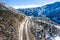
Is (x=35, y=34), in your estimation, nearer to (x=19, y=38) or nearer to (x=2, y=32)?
(x=19, y=38)

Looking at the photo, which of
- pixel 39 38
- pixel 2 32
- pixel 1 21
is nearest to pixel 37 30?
pixel 39 38

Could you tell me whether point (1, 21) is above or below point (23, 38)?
above

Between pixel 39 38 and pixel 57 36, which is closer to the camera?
pixel 39 38

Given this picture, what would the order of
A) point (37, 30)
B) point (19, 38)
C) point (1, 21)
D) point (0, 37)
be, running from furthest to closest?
Result: point (37, 30) < point (1, 21) < point (19, 38) < point (0, 37)

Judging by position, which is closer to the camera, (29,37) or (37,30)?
(29,37)

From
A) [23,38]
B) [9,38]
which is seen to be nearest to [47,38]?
[23,38]

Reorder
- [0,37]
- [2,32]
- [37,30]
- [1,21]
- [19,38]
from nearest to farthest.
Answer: [0,37] < [2,32] < [19,38] < [1,21] < [37,30]

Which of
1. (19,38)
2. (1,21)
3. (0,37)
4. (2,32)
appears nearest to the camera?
(0,37)

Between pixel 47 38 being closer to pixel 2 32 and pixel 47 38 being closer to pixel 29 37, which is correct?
pixel 29 37

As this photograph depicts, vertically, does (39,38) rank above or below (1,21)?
below
